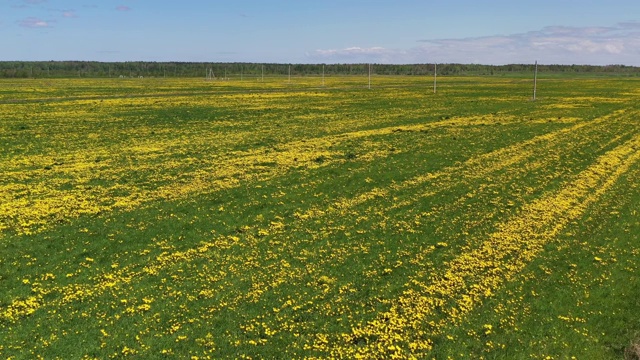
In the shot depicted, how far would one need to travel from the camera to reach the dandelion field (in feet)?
21.9

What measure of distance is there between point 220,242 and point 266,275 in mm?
1908

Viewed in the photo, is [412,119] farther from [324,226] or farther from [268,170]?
[324,226]

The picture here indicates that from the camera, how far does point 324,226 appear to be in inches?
433

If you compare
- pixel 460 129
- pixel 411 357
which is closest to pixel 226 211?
pixel 411 357

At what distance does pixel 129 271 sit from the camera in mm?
8625

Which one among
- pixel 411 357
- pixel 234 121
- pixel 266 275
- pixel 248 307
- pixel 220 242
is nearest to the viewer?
pixel 411 357

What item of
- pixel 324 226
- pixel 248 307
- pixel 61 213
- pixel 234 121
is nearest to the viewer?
pixel 248 307

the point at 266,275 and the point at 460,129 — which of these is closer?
the point at 266,275

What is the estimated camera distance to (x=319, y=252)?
9516 millimetres

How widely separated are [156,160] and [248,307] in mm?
12195

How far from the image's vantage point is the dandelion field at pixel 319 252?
666cm

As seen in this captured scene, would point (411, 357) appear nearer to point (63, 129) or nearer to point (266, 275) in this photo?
point (266, 275)

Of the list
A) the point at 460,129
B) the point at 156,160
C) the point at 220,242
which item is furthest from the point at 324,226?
the point at 460,129

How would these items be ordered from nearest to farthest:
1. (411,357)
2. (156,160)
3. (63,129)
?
(411,357), (156,160), (63,129)
